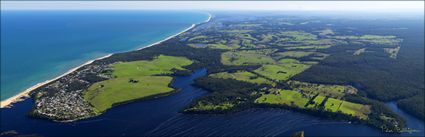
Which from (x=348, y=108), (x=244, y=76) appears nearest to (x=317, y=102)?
(x=348, y=108)

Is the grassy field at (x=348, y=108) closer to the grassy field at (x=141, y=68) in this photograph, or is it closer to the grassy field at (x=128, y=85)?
the grassy field at (x=128, y=85)


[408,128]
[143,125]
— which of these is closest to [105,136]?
[143,125]

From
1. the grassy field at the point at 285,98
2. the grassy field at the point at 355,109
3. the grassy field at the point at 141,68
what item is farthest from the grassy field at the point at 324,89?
the grassy field at the point at 141,68

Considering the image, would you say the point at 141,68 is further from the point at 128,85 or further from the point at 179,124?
the point at 179,124

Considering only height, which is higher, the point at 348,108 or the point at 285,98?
the point at 285,98

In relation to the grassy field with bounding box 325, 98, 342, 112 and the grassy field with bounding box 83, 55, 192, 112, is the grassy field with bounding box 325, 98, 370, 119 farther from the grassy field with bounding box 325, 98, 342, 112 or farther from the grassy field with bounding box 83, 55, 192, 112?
the grassy field with bounding box 83, 55, 192, 112

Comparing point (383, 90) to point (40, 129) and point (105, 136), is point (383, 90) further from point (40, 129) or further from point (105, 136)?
point (40, 129)
